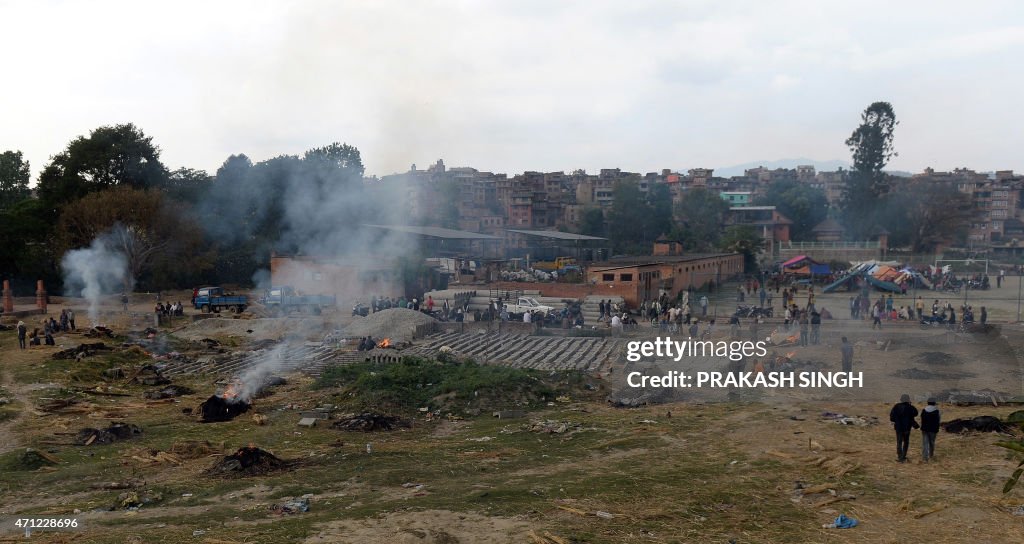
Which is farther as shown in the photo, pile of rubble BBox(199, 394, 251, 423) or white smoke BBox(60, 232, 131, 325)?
white smoke BBox(60, 232, 131, 325)

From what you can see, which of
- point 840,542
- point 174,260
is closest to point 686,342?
point 840,542

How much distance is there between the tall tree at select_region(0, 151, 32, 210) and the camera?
5872cm

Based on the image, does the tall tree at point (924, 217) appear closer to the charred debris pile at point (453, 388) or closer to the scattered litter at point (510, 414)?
the charred debris pile at point (453, 388)

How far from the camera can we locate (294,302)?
34.3 m

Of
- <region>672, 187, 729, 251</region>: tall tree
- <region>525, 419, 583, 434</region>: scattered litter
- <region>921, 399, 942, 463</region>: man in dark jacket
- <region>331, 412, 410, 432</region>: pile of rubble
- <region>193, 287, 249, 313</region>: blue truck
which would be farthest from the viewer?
<region>672, 187, 729, 251</region>: tall tree

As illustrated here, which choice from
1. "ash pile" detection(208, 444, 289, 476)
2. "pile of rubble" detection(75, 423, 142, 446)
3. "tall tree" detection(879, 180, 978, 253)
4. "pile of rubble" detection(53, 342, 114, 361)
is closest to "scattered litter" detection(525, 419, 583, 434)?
"ash pile" detection(208, 444, 289, 476)

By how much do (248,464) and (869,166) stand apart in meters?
68.9

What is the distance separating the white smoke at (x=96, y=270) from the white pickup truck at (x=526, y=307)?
22676 mm

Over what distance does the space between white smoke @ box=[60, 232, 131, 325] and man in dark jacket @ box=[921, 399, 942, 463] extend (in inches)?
1541

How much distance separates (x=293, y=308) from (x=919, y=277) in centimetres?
3198

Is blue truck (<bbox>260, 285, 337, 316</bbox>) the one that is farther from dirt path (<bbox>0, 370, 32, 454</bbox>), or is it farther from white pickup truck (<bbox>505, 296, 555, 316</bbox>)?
dirt path (<bbox>0, 370, 32, 454</bbox>)

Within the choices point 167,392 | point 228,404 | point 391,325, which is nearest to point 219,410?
point 228,404

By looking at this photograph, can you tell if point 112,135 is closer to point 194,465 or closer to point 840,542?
point 194,465

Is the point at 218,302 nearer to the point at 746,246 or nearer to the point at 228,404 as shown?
the point at 228,404
